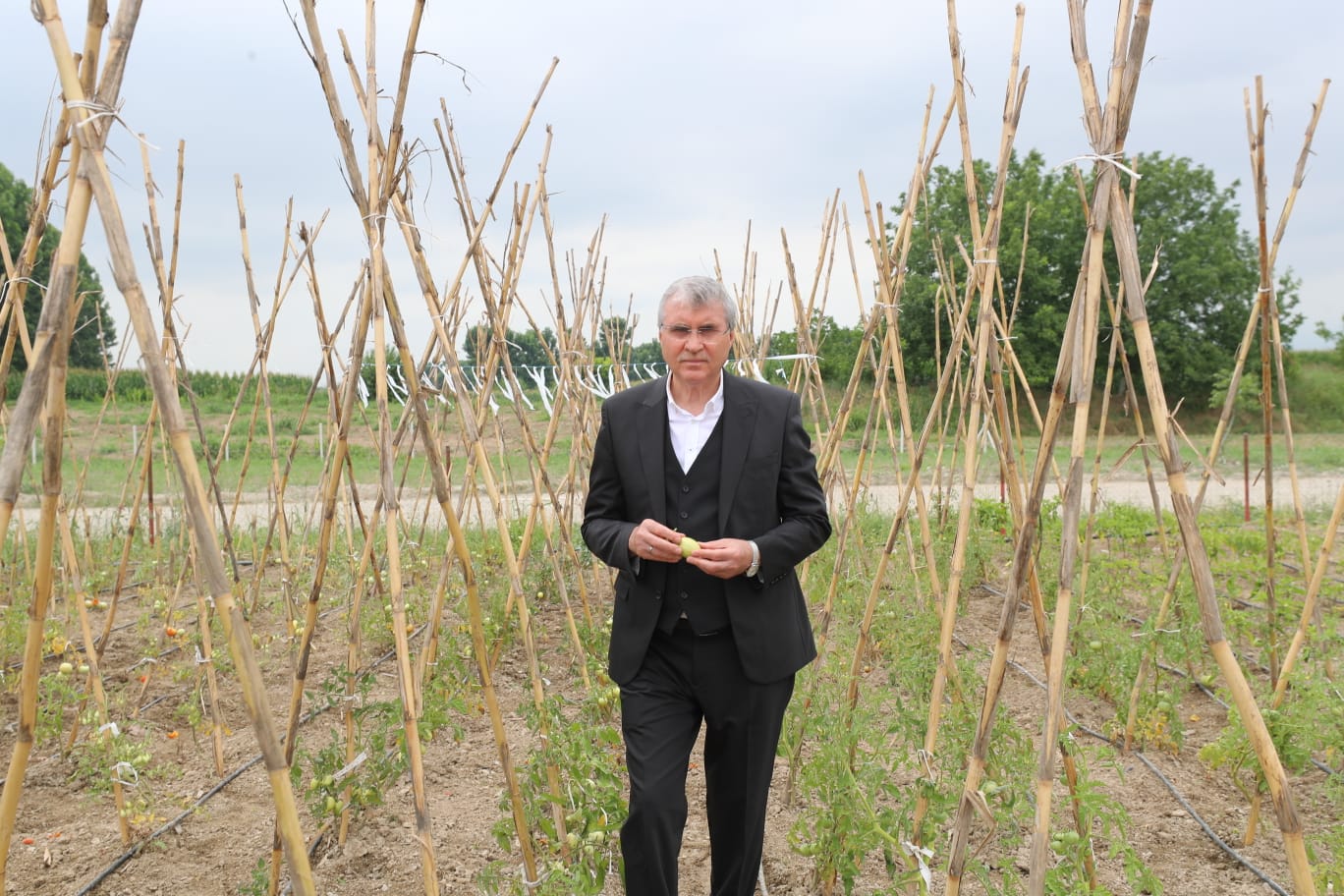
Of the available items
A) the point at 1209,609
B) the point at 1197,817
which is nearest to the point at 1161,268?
the point at 1197,817

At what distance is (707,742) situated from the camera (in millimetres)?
2027

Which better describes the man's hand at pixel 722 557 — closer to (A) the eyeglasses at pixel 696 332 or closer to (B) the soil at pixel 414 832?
(A) the eyeglasses at pixel 696 332

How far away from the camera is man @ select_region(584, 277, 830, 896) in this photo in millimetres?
1897

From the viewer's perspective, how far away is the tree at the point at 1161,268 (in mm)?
16906

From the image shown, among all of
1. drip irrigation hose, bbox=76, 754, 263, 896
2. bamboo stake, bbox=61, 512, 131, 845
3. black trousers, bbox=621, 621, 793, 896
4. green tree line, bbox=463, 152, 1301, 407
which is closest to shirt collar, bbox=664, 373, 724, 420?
black trousers, bbox=621, 621, 793, 896

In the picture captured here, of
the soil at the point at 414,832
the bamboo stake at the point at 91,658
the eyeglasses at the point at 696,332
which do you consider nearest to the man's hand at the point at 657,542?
the eyeglasses at the point at 696,332

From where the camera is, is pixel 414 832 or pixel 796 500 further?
pixel 414 832

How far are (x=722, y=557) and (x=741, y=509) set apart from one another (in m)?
0.19

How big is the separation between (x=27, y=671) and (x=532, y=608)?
3160 millimetres

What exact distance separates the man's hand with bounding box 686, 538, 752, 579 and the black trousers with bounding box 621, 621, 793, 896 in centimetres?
20

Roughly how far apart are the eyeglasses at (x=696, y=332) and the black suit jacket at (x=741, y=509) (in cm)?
14

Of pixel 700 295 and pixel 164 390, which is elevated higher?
pixel 700 295

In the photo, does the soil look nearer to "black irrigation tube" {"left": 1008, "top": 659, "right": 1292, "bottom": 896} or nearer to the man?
"black irrigation tube" {"left": 1008, "top": 659, "right": 1292, "bottom": 896}

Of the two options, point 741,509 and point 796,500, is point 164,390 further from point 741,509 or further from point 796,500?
point 796,500
